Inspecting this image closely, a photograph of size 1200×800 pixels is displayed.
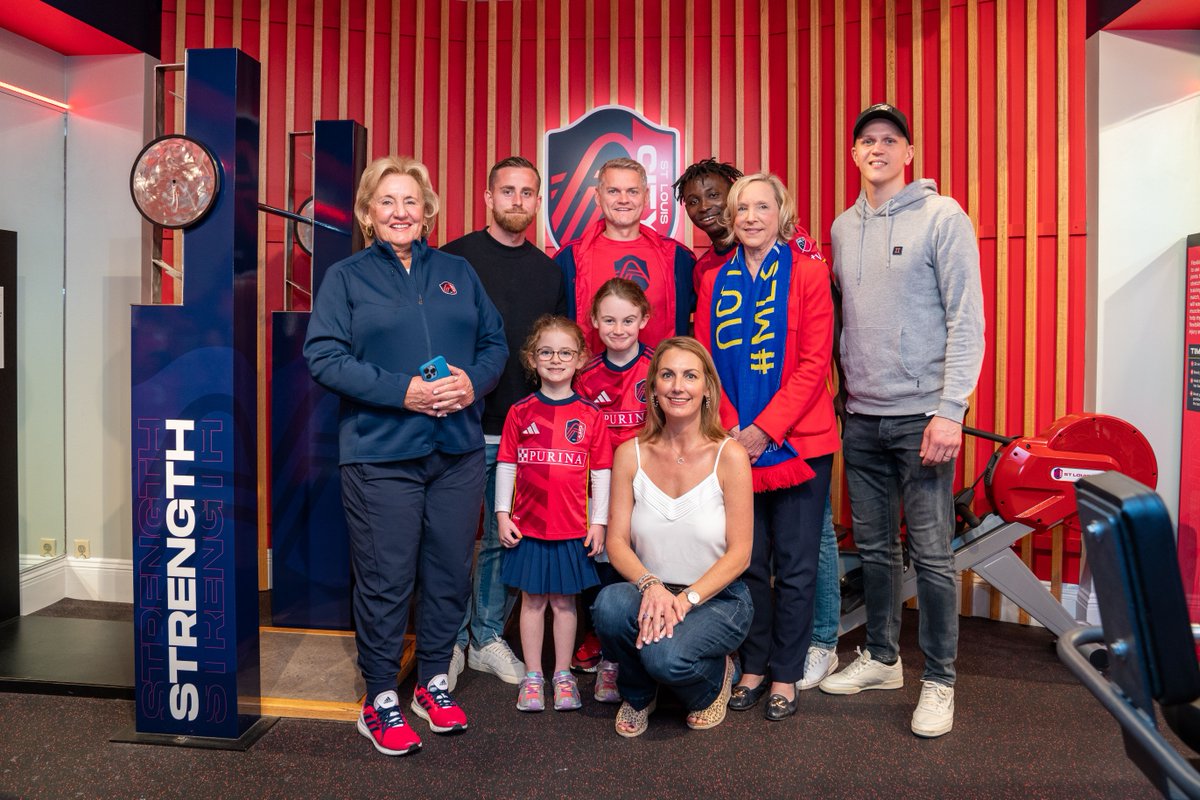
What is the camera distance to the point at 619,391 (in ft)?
10.6

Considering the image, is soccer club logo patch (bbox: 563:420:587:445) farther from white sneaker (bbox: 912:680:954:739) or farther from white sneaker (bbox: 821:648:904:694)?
white sneaker (bbox: 912:680:954:739)

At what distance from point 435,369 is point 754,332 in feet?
3.56

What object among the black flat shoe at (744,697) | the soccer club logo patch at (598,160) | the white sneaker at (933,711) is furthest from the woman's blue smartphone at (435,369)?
the soccer club logo patch at (598,160)

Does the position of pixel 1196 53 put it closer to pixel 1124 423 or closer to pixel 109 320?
pixel 1124 423

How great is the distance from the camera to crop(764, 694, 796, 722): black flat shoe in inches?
117

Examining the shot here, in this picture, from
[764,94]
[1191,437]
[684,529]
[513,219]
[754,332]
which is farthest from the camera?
[764,94]

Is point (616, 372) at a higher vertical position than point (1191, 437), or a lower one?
higher

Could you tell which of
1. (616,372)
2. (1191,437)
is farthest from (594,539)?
(1191,437)

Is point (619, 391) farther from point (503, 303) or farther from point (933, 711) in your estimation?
point (933, 711)

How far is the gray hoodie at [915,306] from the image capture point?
285 cm

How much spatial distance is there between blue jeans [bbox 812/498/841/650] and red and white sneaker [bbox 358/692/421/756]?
1.61m

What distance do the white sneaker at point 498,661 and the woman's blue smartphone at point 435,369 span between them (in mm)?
1265

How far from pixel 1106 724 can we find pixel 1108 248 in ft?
6.89

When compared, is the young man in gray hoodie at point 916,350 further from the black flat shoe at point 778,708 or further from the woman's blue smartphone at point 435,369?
the woman's blue smartphone at point 435,369
